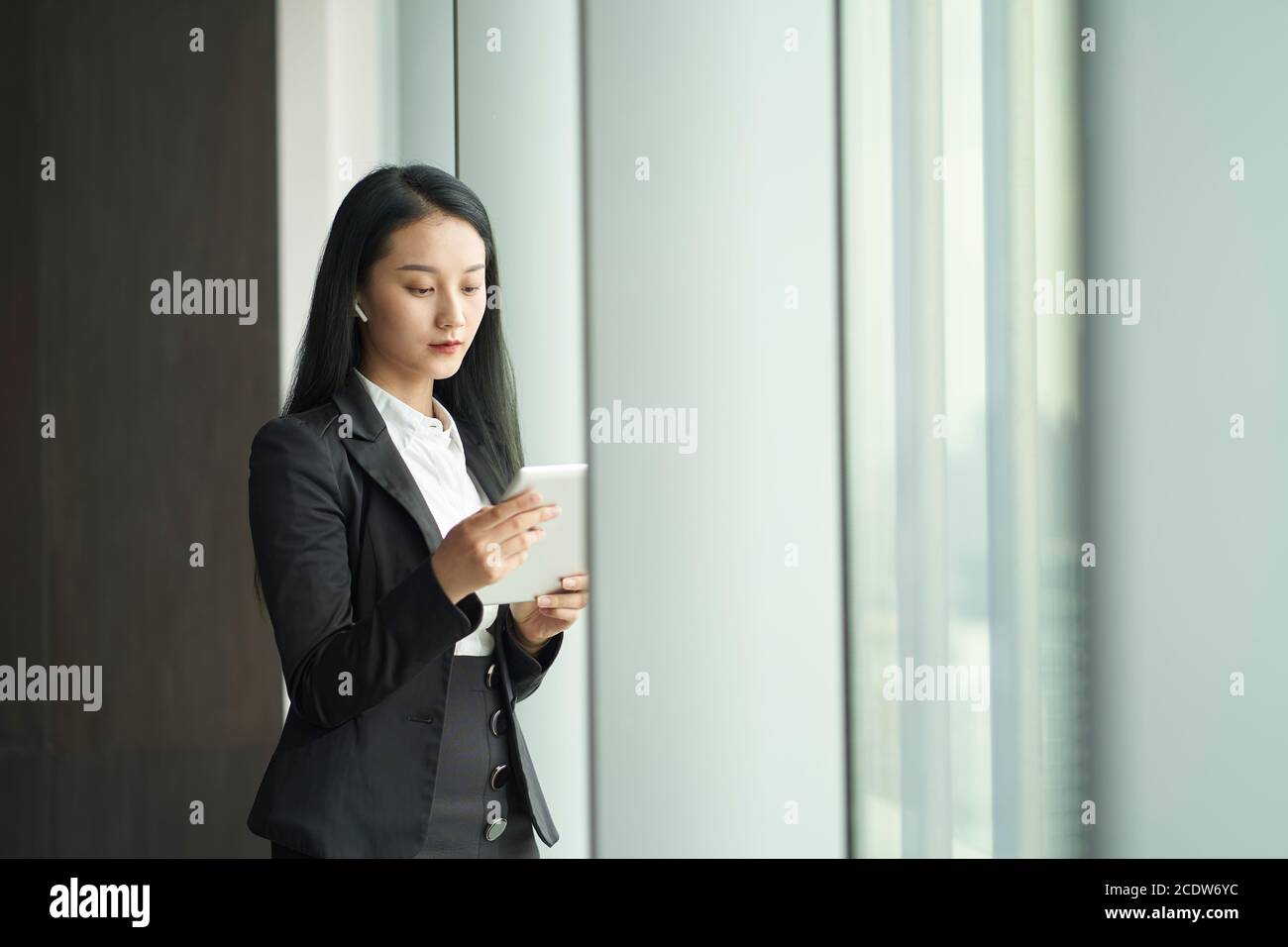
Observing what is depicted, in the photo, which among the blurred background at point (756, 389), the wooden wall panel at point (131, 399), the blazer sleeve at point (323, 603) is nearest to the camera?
the blazer sleeve at point (323, 603)

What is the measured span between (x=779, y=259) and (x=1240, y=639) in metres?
0.88

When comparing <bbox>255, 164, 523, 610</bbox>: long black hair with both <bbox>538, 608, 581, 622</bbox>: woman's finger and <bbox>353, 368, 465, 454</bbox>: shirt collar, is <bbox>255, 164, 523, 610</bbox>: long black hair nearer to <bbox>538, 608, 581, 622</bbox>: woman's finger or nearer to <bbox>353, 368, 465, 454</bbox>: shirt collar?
<bbox>353, 368, 465, 454</bbox>: shirt collar

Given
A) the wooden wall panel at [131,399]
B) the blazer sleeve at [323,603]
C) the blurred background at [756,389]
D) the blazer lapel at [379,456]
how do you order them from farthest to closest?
the wooden wall panel at [131,399]
the blurred background at [756,389]
the blazer lapel at [379,456]
the blazer sleeve at [323,603]

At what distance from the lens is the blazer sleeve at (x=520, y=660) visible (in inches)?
51.9

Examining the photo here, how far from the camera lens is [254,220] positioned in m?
2.31

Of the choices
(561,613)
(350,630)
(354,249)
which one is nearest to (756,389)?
(561,613)

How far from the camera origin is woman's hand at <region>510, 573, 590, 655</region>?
1301 mm

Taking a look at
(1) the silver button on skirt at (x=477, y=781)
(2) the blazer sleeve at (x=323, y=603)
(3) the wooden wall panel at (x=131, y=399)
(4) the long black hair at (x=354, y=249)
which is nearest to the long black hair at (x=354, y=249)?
(4) the long black hair at (x=354, y=249)

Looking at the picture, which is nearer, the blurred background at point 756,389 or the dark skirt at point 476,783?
the dark skirt at point 476,783

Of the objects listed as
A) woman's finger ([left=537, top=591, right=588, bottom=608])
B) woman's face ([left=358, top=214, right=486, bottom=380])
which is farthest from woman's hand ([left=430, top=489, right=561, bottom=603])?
woman's face ([left=358, top=214, right=486, bottom=380])

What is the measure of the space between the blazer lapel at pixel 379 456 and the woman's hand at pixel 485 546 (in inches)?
3.1

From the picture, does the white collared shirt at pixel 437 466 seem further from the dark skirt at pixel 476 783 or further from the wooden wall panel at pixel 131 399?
the wooden wall panel at pixel 131 399

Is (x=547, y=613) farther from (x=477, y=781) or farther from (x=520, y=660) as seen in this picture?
(x=477, y=781)
